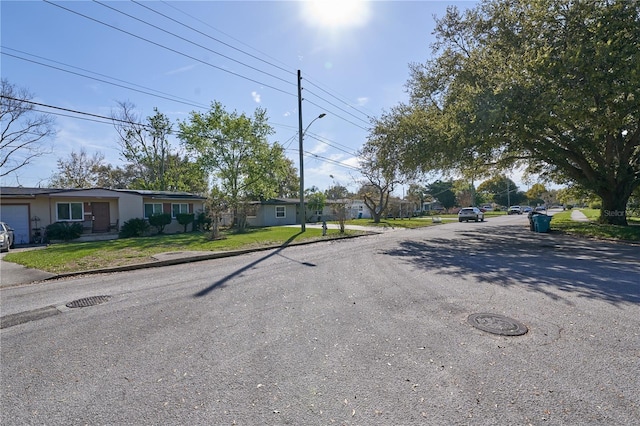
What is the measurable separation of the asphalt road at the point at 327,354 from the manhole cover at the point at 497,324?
147 millimetres

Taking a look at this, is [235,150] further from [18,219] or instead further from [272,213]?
[18,219]

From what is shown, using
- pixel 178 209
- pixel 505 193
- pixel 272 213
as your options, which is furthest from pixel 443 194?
pixel 178 209

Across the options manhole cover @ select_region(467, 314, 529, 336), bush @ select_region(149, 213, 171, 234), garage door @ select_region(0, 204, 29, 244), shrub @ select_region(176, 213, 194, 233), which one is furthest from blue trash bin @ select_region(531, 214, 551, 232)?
→ garage door @ select_region(0, 204, 29, 244)

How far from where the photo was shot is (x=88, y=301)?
589 centimetres

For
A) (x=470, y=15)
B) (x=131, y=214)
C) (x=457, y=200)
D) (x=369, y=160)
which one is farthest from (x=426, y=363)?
(x=457, y=200)

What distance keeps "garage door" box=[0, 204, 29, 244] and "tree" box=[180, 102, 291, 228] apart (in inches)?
459

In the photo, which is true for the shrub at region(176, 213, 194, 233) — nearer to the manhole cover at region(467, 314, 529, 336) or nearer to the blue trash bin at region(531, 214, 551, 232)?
the manhole cover at region(467, 314, 529, 336)

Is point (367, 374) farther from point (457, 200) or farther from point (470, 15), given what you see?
point (457, 200)

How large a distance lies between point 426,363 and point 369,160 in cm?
2785

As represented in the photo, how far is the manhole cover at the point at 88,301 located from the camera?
563cm

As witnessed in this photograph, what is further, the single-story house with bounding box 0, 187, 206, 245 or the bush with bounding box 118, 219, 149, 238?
the bush with bounding box 118, 219, 149, 238

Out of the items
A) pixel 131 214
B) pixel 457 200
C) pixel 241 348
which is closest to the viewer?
pixel 241 348

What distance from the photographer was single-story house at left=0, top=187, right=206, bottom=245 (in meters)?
17.7

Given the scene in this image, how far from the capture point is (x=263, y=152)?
88.6ft
